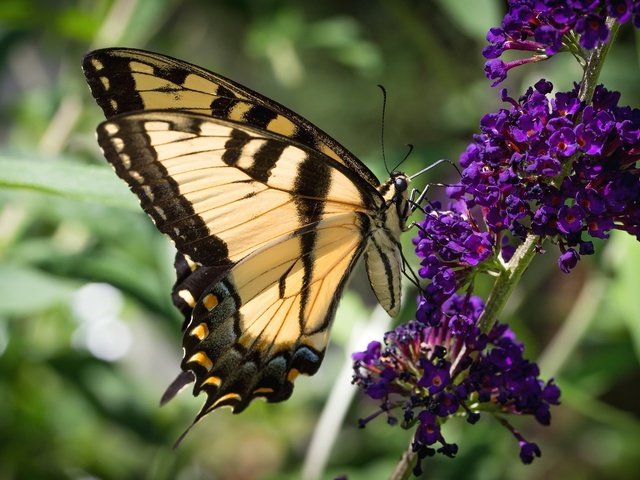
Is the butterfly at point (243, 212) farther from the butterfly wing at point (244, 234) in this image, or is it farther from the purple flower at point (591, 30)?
the purple flower at point (591, 30)

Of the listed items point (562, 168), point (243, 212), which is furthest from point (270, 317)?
point (562, 168)

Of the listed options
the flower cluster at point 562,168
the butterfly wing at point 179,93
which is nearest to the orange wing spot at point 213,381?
the butterfly wing at point 179,93

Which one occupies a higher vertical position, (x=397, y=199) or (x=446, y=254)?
(x=397, y=199)

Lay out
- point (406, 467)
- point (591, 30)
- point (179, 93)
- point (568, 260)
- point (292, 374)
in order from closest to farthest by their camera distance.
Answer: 1. point (591, 30)
2. point (568, 260)
3. point (406, 467)
4. point (179, 93)
5. point (292, 374)

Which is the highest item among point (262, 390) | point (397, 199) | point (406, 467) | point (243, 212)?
point (397, 199)

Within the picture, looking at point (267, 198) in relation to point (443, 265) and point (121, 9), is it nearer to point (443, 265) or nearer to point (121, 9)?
point (443, 265)

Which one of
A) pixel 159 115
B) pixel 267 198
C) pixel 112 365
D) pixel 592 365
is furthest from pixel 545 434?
pixel 159 115

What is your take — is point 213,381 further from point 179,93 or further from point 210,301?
point 179,93
